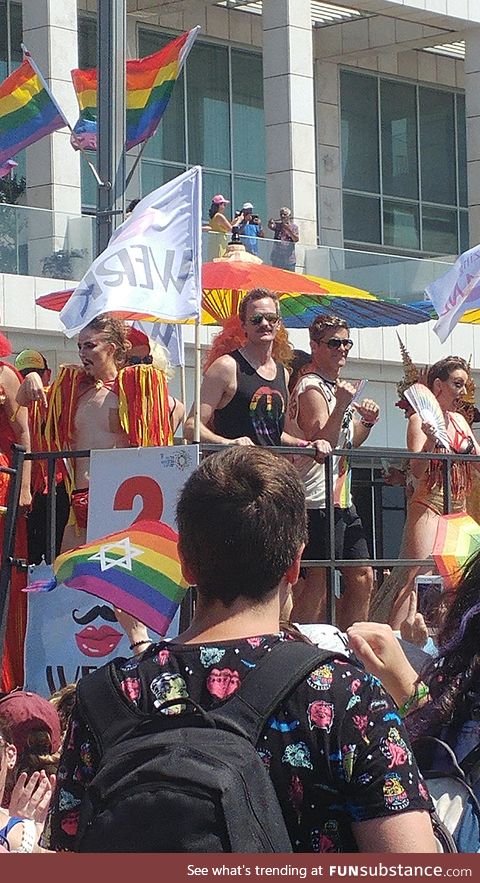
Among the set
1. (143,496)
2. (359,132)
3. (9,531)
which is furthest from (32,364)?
(359,132)

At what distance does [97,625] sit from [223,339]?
7.26 ft

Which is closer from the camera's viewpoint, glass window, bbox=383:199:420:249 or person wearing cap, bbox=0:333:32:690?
person wearing cap, bbox=0:333:32:690

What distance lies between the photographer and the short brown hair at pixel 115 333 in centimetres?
767

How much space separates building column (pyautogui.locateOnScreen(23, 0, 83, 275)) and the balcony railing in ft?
12.5

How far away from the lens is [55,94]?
23.5 m

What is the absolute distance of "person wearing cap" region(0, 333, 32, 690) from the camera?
7156 mm

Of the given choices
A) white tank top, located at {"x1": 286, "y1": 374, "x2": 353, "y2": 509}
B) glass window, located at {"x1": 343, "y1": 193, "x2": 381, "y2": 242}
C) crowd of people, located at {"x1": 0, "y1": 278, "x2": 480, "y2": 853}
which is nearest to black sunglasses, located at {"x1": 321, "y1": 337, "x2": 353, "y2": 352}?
white tank top, located at {"x1": 286, "y1": 374, "x2": 353, "y2": 509}

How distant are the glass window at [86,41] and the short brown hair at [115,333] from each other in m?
21.1

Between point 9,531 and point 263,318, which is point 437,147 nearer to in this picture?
point 263,318

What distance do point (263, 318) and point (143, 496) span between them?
5.31 feet

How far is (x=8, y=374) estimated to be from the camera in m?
7.86

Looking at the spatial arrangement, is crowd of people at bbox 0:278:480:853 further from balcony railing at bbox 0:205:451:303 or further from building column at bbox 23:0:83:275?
building column at bbox 23:0:83:275

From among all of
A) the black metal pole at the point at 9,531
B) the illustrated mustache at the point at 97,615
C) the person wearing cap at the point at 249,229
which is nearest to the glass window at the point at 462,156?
the person wearing cap at the point at 249,229
